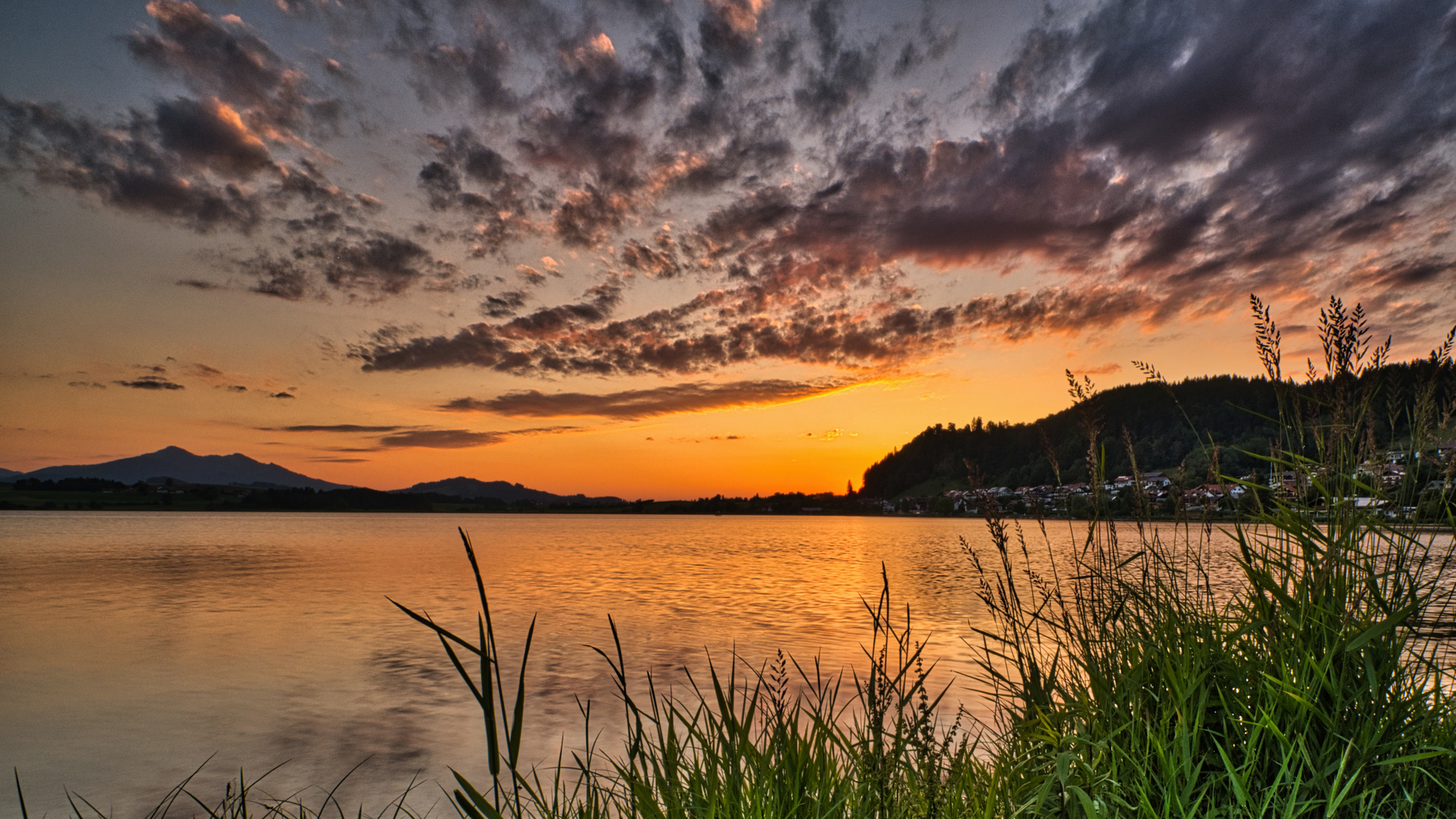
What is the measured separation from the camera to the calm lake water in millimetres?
7664

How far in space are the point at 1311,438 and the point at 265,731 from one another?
10597mm

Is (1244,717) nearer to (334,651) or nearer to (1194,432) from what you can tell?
(1194,432)

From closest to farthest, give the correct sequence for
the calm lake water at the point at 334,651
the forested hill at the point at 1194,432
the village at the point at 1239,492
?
the village at the point at 1239,492 < the forested hill at the point at 1194,432 < the calm lake water at the point at 334,651

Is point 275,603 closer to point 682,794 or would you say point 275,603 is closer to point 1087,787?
point 682,794

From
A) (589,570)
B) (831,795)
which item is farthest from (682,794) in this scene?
(589,570)

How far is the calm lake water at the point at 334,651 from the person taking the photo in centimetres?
766

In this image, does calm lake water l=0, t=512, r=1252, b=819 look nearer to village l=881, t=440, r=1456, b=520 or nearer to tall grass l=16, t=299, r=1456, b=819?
village l=881, t=440, r=1456, b=520

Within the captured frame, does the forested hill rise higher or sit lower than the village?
higher

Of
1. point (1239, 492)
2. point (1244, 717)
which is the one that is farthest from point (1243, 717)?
point (1239, 492)

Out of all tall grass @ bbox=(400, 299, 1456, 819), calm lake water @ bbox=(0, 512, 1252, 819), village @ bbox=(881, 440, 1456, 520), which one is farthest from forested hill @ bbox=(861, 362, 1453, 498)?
calm lake water @ bbox=(0, 512, 1252, 819)

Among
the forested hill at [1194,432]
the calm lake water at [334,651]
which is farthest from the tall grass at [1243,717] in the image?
the calm lake water at [334,651]

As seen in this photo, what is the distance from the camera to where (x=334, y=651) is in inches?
516

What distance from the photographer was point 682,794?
300 cm

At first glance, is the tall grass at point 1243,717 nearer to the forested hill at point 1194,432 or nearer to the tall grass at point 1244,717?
the tall grass at point 1244,717
